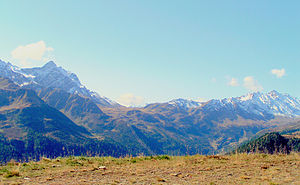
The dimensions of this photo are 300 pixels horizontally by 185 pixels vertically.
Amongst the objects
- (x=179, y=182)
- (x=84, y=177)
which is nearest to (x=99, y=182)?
(x=84, y=177)

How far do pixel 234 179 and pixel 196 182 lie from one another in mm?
2294

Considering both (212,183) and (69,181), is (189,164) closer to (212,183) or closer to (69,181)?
(212,183)

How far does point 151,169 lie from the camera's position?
15758 mm

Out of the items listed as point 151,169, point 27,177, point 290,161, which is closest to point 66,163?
point 27,177

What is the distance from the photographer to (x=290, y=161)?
17.1 metres

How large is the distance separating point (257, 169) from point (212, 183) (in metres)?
5.09

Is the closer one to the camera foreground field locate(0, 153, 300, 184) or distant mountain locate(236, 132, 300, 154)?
foreground field locate(0, 153, 300, 184)

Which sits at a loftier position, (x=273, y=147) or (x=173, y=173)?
(x=173, y=173)

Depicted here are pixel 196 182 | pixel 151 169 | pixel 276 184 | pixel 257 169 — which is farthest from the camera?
pixel 151 169

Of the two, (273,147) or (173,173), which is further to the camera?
(273,147)

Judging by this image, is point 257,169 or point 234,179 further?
point 257,169

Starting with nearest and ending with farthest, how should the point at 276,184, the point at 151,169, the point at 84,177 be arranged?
the point at 276,184, the point at 84,177, the point at 151,169

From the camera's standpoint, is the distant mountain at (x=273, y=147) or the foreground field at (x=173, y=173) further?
the distant mountain at (x=273, y=147)

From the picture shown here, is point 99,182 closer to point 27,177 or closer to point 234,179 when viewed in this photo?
point 27,177
